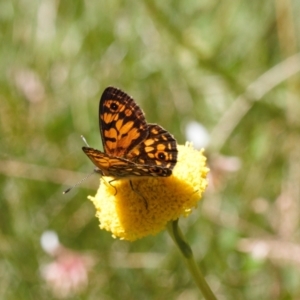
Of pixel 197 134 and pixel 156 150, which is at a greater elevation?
pixel 197 134

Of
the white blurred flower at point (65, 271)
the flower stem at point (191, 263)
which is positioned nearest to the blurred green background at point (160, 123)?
the white blurred flower at point (65, 271)

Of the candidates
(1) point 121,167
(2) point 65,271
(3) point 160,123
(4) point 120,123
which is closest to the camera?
(1) point 121,167

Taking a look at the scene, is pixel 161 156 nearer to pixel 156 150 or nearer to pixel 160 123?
pixel 156 150

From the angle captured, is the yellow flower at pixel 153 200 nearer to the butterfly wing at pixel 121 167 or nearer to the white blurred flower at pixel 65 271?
the butterfly wing at pixel 121 167

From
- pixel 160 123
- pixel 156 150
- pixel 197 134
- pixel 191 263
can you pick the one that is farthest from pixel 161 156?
pixel 160 123

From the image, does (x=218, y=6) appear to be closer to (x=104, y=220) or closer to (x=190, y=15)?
(x=190, y=15)

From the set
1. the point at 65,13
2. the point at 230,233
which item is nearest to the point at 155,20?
the point at 65,13

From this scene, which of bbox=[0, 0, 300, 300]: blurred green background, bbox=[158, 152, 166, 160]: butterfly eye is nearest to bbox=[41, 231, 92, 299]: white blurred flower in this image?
bbox=[0, 0, 300, 300]: blurred green background
